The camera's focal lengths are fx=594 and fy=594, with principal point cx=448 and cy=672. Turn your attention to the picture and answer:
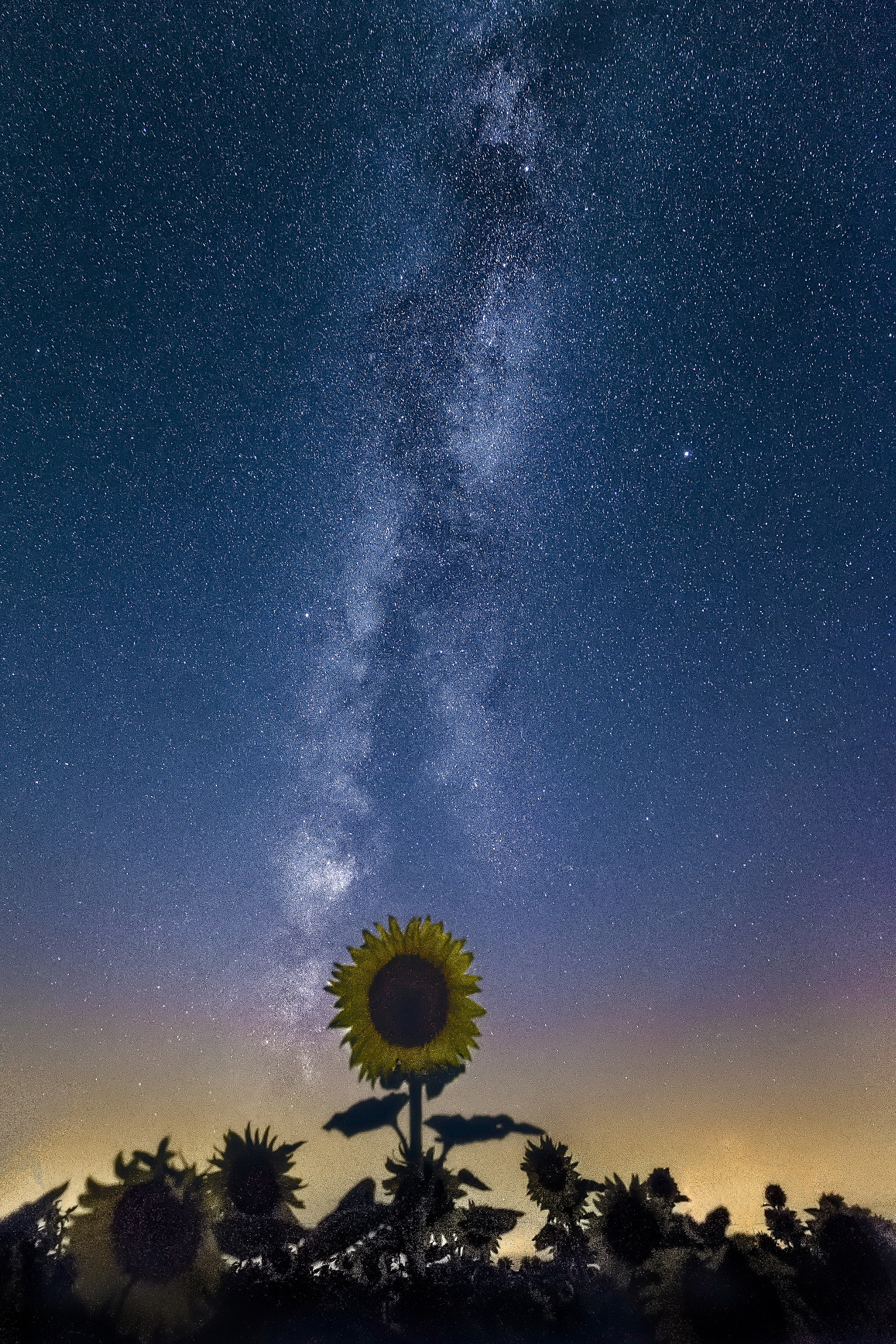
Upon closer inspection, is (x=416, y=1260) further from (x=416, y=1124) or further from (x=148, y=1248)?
(x=148, y=1248)

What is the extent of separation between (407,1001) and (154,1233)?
233cm

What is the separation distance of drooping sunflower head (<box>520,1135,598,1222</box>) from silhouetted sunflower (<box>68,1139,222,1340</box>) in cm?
247

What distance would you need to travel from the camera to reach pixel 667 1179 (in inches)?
187

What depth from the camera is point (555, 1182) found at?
4.98m

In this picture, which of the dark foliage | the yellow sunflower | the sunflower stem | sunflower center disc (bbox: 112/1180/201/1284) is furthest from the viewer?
the yellow sunflower

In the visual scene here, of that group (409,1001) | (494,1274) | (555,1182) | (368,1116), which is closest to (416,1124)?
(368,1116)

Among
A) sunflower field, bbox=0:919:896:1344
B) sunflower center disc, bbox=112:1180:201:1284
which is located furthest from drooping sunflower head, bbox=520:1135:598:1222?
sunflower center disc, bbox=112:1180:201:1284

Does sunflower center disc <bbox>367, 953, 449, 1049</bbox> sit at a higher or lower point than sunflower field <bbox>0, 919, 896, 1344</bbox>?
higher

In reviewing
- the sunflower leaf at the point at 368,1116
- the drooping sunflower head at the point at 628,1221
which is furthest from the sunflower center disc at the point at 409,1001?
the drooping sunflower head at the point at 628,1221

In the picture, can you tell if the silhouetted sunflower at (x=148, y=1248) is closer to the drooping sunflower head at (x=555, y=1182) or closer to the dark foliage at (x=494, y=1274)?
the dark foliage at (x=494, y=1274)

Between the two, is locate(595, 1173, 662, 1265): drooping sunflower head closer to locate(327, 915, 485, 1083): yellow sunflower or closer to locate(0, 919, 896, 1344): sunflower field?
locate(0, 919, 896, 1344): sunflower field

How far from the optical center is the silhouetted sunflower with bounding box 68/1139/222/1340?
372cm

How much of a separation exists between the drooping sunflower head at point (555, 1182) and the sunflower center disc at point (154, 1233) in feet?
8.56

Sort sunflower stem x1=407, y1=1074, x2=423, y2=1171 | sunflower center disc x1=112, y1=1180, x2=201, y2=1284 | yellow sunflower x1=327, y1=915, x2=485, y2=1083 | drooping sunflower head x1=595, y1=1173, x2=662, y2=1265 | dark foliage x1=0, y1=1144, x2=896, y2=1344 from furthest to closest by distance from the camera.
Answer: yellow sunflower x1=327, y1=915, x2=485, y2=1083 < drooping sunflower head x1=595, y1=1173, x2=662, y2=1265 < sunflower stem x1=407, y1=1074, x2=423, y2=1171 < sunflower center disc x1=112, y1=1180, x2=201, y2=1284 < dark foliage x1=0, y1=1144, x2=896, y2=1344
